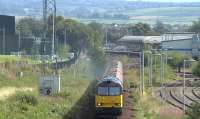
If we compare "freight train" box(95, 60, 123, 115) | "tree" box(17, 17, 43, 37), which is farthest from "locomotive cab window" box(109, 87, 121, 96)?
"tree" box(17, 17, 43, 37)

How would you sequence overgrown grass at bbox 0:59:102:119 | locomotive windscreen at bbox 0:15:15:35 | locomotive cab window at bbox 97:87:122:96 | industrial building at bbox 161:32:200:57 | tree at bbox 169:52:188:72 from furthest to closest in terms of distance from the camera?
industrial building at bbox 161:32:200:57 → tree at bbox 169:52:188:72 → locomotive windscreen at bbox 0:15:15:35 → locomotive cab window at bbox 97:87:122:96 → overgrown grass at bbox 0:59:102:119

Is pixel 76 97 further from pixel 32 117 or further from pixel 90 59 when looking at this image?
pixel 90 59

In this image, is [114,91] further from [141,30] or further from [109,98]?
[141,30]

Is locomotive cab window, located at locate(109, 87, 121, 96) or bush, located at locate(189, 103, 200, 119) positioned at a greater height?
locomotive cab window, located at locate(109, 87, 121, 96)

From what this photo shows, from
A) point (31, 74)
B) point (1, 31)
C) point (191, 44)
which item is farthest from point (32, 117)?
point (191, 44)

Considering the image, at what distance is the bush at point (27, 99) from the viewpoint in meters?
29.0

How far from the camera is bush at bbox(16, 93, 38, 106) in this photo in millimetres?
28984

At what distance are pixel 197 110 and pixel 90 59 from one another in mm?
52510

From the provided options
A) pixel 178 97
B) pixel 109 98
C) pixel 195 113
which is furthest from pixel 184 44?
pixel 195 113

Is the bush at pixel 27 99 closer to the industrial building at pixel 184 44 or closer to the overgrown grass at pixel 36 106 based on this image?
the overgrown grass at pixel 36 106

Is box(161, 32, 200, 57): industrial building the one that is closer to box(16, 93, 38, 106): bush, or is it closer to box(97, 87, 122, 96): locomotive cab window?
box(97, 87, 122, 96): locomotive cab window

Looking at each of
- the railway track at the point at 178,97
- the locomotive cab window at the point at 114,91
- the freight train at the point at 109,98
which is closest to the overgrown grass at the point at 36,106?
the freight train at the point at 109,98

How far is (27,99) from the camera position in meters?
29.5

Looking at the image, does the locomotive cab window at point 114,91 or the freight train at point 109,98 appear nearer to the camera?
the freight train at point 109,98
